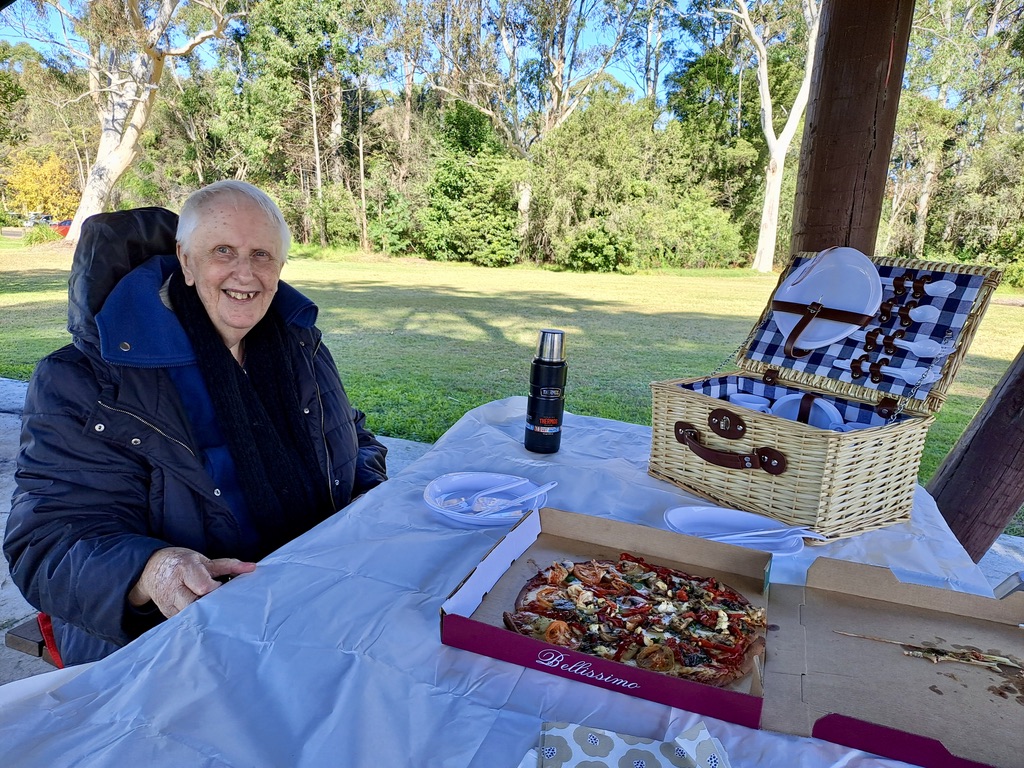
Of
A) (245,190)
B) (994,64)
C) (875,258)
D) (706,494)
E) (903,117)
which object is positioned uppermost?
(994,64)

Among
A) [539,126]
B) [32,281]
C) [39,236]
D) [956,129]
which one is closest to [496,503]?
[32,281]

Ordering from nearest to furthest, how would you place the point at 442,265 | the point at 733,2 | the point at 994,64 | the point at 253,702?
1. the point at 253,702
2. the point at 994,64
3. the point at 733,2
4. the point at 442,265

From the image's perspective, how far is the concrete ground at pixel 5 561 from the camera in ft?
5.95

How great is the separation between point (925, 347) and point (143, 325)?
5.05 ft

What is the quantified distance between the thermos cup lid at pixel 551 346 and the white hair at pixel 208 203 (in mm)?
624

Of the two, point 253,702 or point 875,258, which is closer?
point 253,702

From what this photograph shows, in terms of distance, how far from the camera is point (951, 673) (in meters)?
0.68

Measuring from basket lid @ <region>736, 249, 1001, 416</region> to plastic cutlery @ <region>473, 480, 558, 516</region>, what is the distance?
0.78 m

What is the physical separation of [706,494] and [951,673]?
1.88 feet

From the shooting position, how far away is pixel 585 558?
0.93 m

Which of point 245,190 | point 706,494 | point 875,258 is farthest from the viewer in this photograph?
point 875,258

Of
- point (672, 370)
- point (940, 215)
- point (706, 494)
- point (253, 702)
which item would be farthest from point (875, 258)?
point (940, 215)

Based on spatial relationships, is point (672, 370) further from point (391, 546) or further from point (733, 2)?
point (733, 2)

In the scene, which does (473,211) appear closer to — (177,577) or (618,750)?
(177,577)
